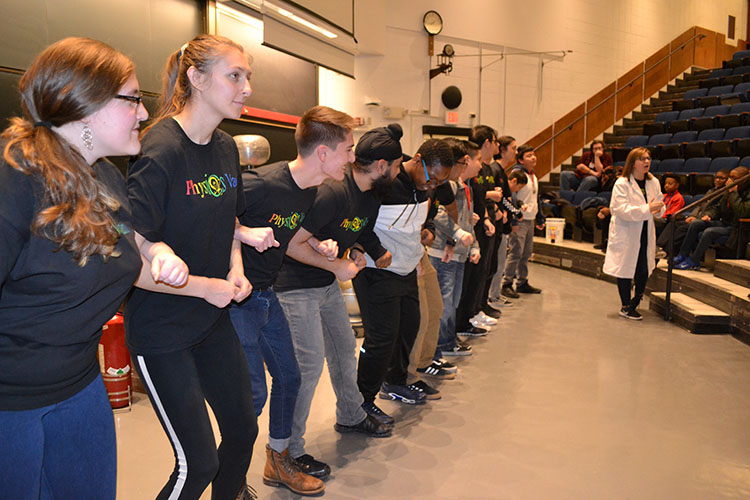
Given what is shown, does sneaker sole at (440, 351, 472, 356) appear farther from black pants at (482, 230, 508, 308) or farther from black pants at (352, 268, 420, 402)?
black pants at (352, 268, 420, 402)

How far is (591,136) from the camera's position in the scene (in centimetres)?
1305

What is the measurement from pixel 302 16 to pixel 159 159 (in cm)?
527


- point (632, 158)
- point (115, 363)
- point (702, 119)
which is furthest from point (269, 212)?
point (702, 119)

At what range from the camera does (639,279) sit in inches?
215

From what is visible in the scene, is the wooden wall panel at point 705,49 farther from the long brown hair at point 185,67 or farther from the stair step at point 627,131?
the long brown hair at point 185,67

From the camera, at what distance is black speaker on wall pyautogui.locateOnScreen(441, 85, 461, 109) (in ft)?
35.3

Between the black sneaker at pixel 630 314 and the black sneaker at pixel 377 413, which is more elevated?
the black sneaker at pixel 630 314

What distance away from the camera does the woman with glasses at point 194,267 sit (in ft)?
4.91

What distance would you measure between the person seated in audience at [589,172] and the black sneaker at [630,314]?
4.22m

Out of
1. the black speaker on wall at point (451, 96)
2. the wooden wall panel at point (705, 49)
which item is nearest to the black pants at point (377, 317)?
the black speaker on wall at point (451, 96)

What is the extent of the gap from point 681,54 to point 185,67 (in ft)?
52.4

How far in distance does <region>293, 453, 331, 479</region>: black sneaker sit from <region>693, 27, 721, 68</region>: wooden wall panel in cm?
1615

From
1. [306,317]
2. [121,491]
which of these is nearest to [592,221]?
[306,317]

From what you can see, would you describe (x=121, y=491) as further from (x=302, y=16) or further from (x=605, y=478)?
(x=302, y=16)
